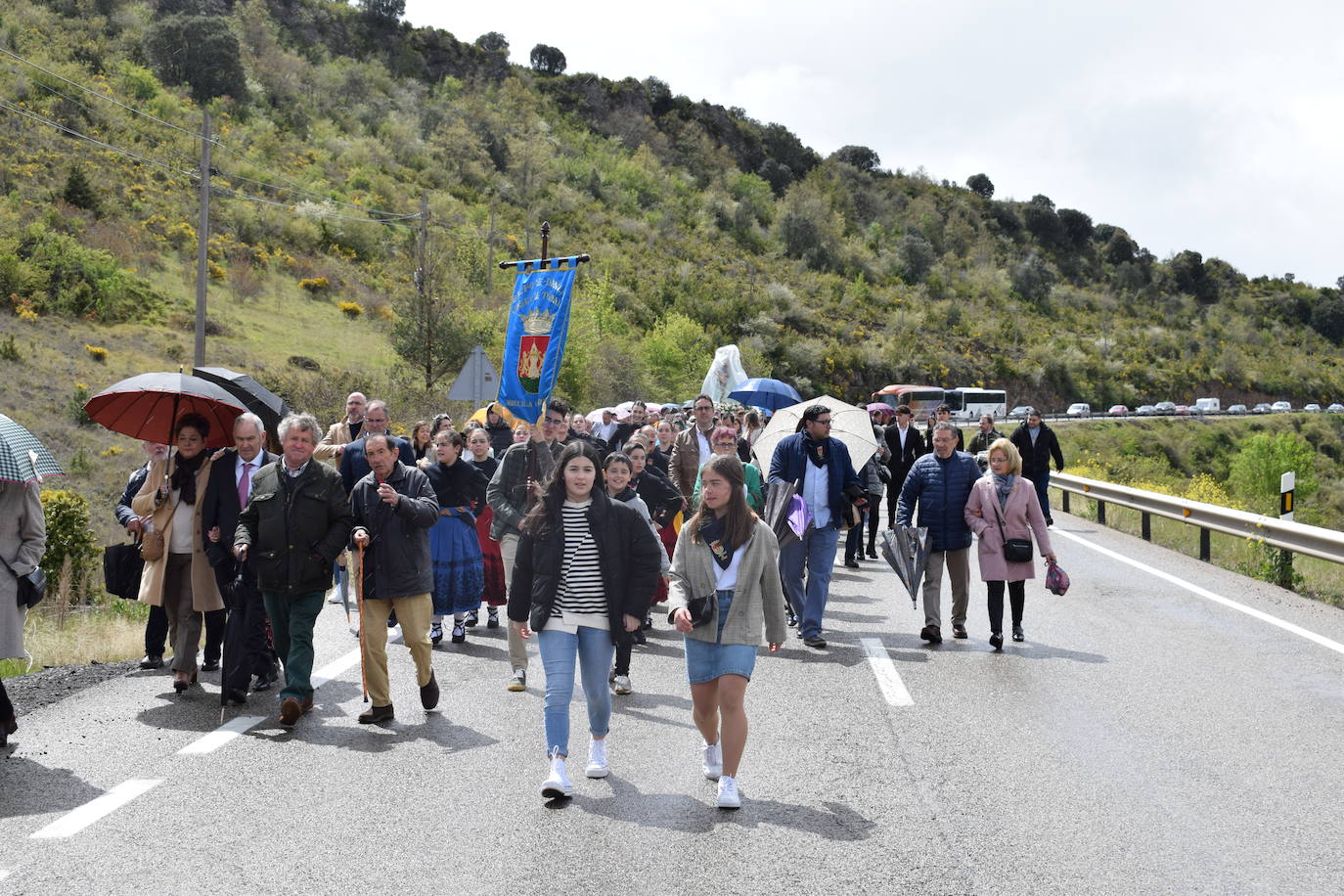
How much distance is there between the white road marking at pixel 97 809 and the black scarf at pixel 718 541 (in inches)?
112

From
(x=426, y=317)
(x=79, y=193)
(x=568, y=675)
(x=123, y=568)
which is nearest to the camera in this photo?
(x=568, y=675)

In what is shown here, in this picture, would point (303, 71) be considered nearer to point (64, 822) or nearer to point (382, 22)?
point (382, 22)

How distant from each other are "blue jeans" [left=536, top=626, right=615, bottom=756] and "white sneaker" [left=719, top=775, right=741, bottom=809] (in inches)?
29.6

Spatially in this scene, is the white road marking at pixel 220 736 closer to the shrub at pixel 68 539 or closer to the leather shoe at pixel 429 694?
the leather shoe at pixel 429 694

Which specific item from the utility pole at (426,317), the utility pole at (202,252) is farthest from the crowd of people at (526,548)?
the utility pole at (426,317)

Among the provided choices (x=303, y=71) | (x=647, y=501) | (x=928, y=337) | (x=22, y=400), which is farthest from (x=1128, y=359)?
(x=647, y=501)

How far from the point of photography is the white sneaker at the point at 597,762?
19.4 feet

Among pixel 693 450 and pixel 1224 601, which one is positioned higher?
pixel 693 450

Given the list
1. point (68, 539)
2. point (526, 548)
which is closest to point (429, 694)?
point (526, 548)

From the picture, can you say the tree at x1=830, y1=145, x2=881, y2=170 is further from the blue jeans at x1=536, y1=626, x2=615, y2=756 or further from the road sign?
the blue jeans at x1=536, y1=626, x2=615, y2=756

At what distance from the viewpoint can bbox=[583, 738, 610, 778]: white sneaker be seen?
19.4 ft

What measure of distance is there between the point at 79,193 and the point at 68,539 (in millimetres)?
32507

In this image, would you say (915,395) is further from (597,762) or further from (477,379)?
(597,762)

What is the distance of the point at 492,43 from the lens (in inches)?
4879
